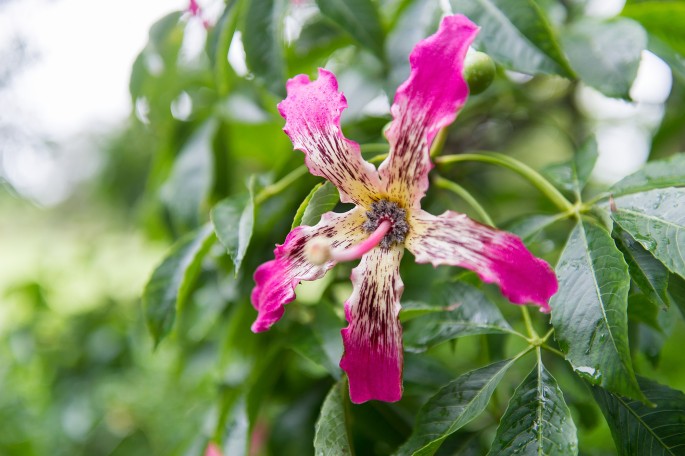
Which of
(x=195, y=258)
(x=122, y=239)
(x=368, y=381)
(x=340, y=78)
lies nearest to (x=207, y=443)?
(x=195, y=258)

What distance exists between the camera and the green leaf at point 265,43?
0.73m

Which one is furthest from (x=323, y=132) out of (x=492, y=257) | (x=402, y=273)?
(x=402, y=273)

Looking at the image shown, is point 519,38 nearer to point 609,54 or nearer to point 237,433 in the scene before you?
point 609,54

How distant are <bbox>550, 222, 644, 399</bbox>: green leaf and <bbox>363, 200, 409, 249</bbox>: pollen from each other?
14 centimetres

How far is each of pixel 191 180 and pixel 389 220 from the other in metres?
0.47

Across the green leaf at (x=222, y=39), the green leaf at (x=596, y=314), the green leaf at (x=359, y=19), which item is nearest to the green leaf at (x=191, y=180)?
the green leaf at (x=222, y=39)

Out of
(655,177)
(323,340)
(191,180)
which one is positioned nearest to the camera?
(655,177)

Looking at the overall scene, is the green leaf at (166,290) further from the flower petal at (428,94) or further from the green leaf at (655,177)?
the green leaf at (655,177)

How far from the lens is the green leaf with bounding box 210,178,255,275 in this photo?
58cm

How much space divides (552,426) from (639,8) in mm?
563

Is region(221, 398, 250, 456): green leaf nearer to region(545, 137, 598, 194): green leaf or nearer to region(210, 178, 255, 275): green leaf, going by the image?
region(210, 178, 255, 275): green leaf

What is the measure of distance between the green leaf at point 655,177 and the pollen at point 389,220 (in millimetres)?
210

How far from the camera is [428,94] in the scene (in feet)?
1.68

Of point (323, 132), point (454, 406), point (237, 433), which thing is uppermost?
point (323, 132)
